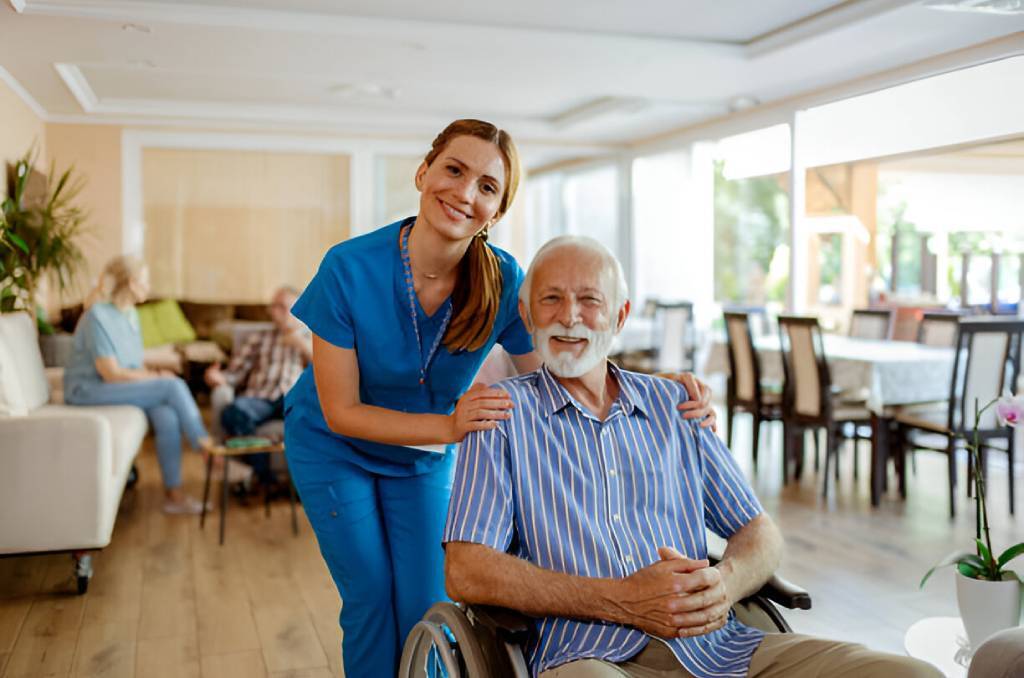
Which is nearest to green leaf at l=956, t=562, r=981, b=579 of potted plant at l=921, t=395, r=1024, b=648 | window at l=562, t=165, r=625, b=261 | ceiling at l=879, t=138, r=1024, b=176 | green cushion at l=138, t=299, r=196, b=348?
potted plant at l=921, t=395, r=1024, b=648

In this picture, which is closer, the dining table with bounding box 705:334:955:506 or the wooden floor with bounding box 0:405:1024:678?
the wooden floor with bounding box 0:405:1024:678

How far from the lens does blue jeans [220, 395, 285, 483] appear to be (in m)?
5.05

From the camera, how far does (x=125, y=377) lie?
4879mm

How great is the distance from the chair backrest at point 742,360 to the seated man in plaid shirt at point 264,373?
2626 mm

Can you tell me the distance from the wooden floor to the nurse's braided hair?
145 centimetres

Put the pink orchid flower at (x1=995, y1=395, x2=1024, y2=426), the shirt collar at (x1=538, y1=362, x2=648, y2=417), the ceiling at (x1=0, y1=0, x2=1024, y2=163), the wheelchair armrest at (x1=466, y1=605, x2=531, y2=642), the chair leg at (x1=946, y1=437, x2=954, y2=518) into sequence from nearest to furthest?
the wheelchair armrest at (x1=466, y1=605, x2=531, y2=642)
the shirt collar at (x1=538, y1=362, x2=648, y2=417)
the pink orchid flower at (x1=995, y1=395, x2=1024, y2=426)
the chair leg at (x1=946, y1=437, x2=954, y2=518)
the ceiling at (x1=0, y1=0, x2=1024, y2=163)

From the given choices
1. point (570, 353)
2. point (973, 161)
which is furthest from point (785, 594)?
point (973, 161)

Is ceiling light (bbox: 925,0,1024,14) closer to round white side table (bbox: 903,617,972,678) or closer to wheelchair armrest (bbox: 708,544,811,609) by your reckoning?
round white side table (bbox: 903,617,972,678)

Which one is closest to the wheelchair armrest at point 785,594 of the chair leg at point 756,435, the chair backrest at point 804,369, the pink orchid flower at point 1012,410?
the pink orchid flower at point 1012,410

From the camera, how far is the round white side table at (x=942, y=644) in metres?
2.81

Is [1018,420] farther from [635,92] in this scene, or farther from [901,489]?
[635,92]

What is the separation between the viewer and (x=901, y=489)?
16.8ft

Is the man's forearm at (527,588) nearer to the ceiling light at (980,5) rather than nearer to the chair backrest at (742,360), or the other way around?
the ceiling light at (980,5)

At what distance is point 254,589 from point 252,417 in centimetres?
149
